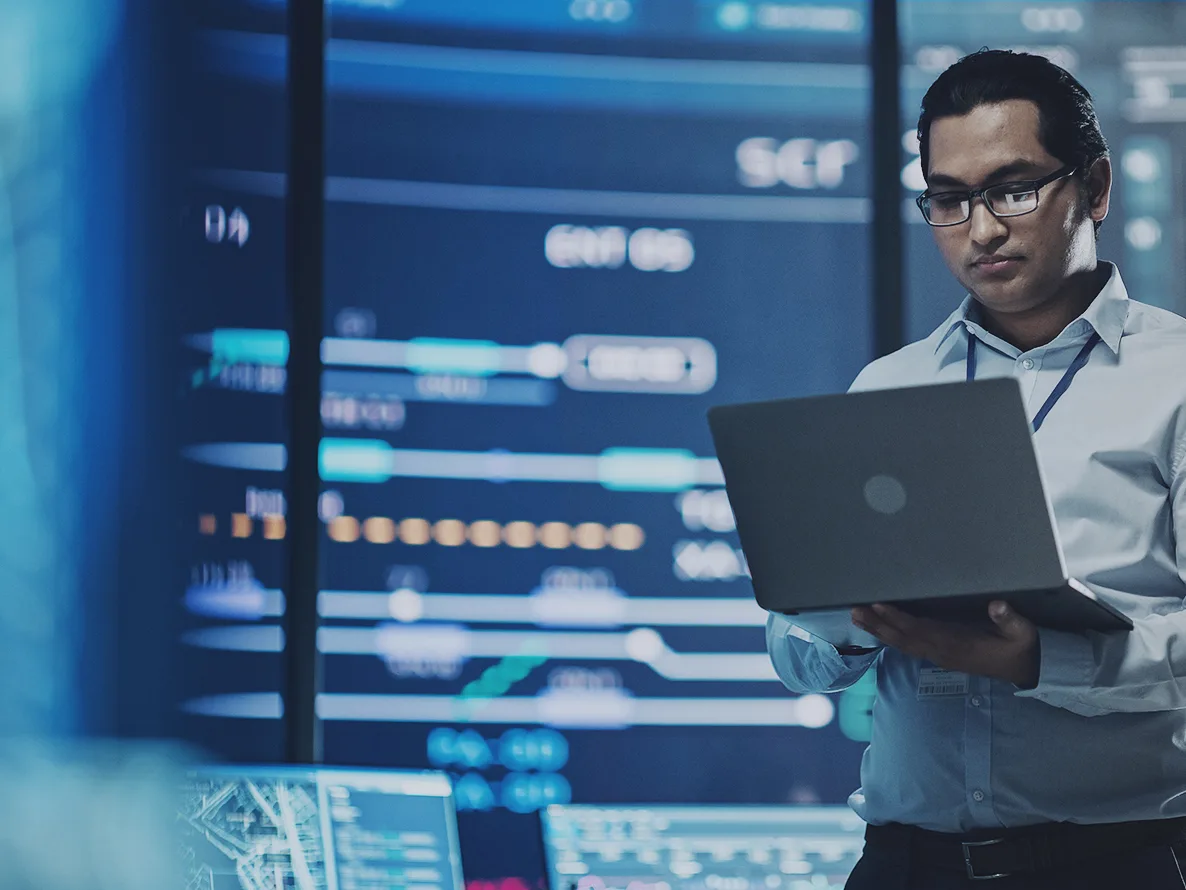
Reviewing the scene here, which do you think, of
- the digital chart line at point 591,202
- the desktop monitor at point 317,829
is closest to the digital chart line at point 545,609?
the desktop monitor at point 317,829

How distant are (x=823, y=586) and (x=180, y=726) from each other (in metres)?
1.69

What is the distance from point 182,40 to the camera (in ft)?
8.44

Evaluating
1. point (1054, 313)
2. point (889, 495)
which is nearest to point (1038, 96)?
point (1054, 313)

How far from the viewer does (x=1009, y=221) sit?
1.44 m

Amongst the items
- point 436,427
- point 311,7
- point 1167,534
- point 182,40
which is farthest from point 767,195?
point 1167,534

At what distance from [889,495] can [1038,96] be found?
56cm

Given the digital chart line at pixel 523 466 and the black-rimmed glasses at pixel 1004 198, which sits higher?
the black-rimmed glasses at pixel 1004 198

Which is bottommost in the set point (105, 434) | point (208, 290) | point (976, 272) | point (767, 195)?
point (105, 434)

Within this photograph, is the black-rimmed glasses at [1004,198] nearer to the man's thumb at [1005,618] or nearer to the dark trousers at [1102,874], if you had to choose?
the man's thumb at [1005,618]

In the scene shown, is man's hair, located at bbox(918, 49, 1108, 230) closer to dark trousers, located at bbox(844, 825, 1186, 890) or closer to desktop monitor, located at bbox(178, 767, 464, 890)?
dark trousers, located at bbox(844, 825, 1186, 890)

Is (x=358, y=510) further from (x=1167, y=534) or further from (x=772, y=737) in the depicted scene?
(x=1167, y=534)

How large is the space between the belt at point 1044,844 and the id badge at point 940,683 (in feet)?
0.48

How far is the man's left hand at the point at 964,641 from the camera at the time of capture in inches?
49.1

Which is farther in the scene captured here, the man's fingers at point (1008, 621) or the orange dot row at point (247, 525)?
the orange dot row at point (247, 525)
